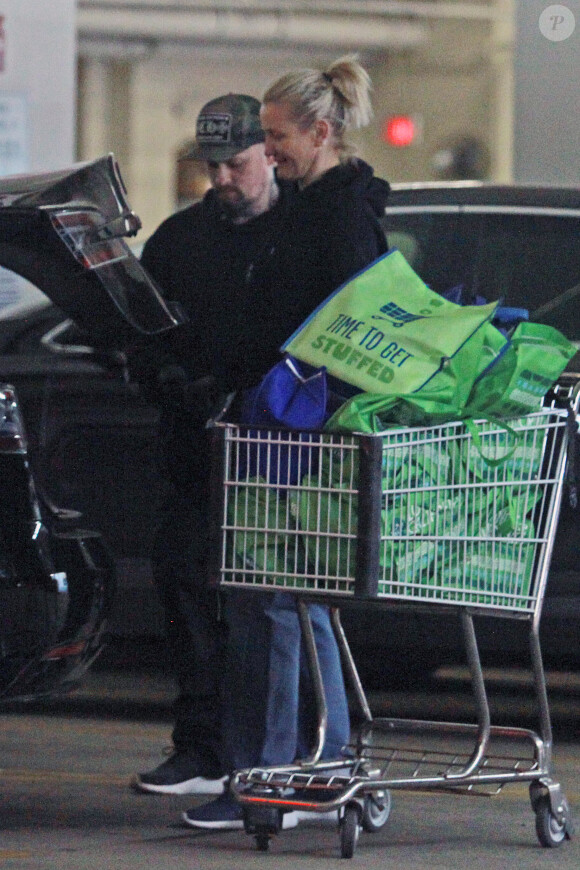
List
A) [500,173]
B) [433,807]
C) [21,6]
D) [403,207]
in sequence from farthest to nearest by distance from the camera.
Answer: [500,173], [21,6], [403,207], [433,807]

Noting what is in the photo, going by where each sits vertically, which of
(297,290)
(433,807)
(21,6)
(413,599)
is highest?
(21,6)

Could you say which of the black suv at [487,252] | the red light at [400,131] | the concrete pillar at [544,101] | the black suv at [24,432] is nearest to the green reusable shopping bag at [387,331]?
the black suv at [24,432]

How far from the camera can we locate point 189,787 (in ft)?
16.6

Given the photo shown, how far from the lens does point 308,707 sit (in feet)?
16.7

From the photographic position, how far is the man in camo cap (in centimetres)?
493

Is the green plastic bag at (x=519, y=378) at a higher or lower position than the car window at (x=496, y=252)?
lower

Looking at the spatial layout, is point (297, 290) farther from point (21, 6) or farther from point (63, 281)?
point (21, 6)

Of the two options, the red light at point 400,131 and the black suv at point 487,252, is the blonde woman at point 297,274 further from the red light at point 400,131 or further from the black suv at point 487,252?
the red light at point 400,131

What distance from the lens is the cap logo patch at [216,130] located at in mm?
4910

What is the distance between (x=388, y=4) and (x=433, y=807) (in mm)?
20387

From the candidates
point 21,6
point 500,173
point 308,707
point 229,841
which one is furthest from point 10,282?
point 500,173

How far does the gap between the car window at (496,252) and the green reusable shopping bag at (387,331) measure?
1743 millimetres

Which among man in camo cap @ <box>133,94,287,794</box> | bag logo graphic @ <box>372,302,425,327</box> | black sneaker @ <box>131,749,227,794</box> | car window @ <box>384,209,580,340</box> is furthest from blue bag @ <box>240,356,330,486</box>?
car window @ <box>384,209,580,340</box>

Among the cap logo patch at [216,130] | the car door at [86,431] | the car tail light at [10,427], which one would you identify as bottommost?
the car door at [86,431]
